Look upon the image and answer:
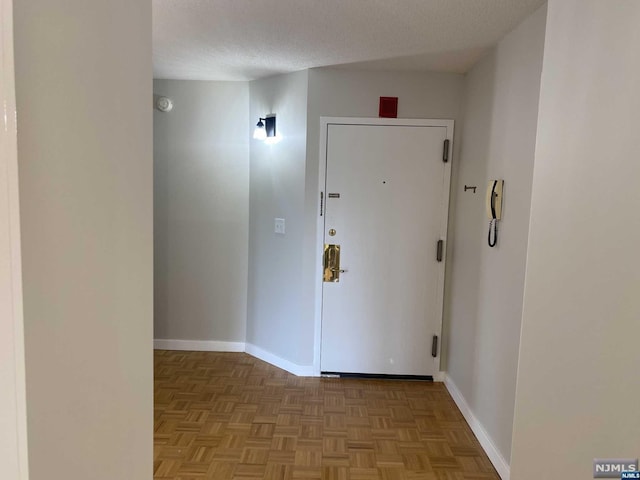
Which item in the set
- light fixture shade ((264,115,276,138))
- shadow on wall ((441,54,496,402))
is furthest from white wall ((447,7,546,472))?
light fixture shade ((264,115,276,138))

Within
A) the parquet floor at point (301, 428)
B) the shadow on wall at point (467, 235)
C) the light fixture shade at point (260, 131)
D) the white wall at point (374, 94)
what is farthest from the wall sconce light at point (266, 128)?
the parquet floor at point (301, 428)

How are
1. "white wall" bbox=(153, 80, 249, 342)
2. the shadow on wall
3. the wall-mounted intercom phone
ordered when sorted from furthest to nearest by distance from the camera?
"white wall" bbox=(153, 80, 249, 342)
the shadow on wall
the wall-mounted intercom phone

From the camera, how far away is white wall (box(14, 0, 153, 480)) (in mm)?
654

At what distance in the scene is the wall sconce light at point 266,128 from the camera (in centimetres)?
342

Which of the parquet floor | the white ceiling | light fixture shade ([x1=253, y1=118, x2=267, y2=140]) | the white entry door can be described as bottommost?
the parquet floor

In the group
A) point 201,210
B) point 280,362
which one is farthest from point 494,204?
point 201,210

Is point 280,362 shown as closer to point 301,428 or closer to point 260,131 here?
point 301,428

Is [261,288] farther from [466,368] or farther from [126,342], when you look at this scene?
[126,342]

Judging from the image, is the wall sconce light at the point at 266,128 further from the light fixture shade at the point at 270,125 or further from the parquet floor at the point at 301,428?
the parquet floor at the point at 301,428

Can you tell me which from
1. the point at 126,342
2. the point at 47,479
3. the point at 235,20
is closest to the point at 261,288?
the point at 235,20

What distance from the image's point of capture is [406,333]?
3322 mm

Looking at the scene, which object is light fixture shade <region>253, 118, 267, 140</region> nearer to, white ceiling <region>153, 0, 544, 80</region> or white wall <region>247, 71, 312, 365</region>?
white wall <region>247, 71, 312, 365</region>

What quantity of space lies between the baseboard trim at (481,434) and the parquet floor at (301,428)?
39mm

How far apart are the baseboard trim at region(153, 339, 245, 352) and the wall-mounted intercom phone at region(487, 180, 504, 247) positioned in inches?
94.3
